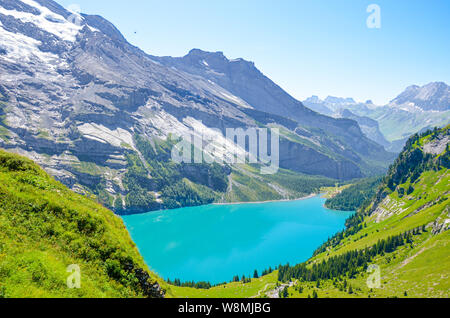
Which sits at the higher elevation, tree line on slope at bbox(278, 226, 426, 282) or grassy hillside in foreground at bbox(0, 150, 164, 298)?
grassy hillside in foreground at bbox(0, 150, 164, 298)

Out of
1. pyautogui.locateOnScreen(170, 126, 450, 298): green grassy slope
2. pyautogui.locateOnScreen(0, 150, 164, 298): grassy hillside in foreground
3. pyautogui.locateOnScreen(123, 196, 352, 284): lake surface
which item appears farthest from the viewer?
pyautogui.locateOnScreen(123, 196, 352, 284): lake surface

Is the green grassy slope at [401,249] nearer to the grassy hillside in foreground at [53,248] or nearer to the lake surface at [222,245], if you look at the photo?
the lake surface at [222,245]

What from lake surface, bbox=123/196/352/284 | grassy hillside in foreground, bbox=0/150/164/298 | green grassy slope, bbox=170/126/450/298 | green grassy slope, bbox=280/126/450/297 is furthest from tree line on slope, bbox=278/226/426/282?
grassy hillside in foreground, bbox=0/150/164/298

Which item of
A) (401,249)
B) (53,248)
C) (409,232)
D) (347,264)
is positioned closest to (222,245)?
(347,264)

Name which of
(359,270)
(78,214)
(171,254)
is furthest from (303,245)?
(78,214)

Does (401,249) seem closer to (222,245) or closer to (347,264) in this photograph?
(347,264)

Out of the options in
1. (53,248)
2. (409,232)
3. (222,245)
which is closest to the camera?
(53,248)

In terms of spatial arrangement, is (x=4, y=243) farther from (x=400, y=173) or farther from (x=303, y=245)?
(x=400, y=173)

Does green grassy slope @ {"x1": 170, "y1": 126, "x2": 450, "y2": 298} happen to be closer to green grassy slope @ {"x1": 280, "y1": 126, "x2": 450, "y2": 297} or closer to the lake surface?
green grassy slope @ {"x1": 280, "y1": 126, "x2": 450, "y2": 297}
